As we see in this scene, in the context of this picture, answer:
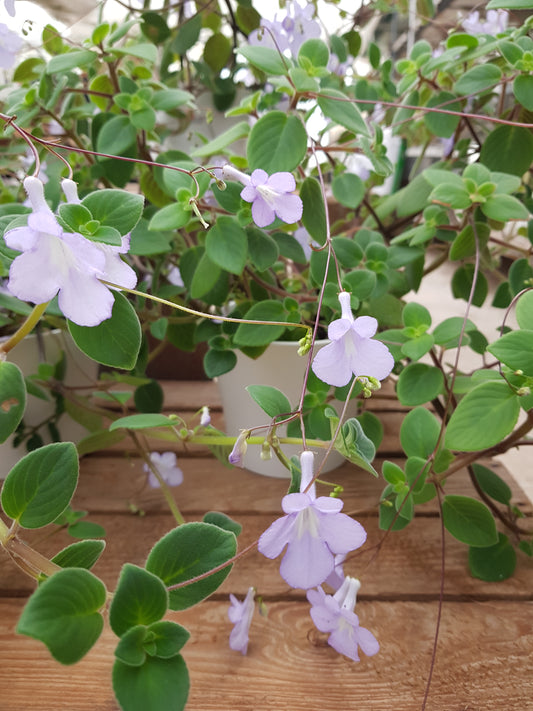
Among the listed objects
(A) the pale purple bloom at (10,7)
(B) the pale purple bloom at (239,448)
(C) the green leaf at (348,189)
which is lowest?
(B) the pale purple bloom at (239,448)

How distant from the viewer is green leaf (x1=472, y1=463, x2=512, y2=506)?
55 cm

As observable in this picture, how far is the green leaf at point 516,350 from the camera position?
1.15ft

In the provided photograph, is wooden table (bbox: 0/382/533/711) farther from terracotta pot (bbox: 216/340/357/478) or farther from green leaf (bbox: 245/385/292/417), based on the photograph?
green leaf (bbox: 245/385/292/417)

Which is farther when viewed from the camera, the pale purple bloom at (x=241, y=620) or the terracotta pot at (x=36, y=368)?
the terracotta pot at (x=36, y=368)

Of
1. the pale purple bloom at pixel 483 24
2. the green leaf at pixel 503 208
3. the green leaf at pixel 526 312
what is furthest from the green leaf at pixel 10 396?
the pale purple bloom at pixel 483 24

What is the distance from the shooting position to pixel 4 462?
2.01 ft

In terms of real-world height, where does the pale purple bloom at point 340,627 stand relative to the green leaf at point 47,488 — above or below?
below

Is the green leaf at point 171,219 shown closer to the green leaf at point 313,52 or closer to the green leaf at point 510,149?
the green leaf at point 313,52

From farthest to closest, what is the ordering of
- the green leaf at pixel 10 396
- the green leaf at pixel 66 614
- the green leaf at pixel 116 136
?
the green leaf at pixel 116 136 < the green leaf at pixel 10 396 < the green leaf at pixel 66 614

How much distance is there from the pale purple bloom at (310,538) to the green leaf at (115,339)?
0.42ft

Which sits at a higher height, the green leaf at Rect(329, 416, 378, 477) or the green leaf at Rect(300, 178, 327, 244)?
the green leaf at Rect(300, 178, 327, 244)

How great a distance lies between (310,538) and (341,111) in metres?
0.38

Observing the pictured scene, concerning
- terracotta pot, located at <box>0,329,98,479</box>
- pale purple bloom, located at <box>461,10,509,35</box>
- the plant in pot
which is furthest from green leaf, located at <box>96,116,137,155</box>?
pale purple bloom, located at <box>461,10,509,35</box>

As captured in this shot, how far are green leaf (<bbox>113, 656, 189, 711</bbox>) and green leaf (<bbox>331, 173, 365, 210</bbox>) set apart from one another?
18.9 inches
